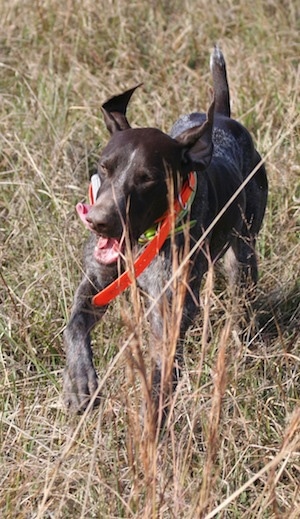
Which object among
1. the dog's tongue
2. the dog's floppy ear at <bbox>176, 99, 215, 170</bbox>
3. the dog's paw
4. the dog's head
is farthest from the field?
the dog's floppy ear at <bbox>176, 99, 215, 170</bbox>

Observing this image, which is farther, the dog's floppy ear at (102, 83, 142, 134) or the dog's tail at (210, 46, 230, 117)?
the dog's tail at (210, 46, 230, 117)

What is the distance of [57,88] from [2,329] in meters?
2.87

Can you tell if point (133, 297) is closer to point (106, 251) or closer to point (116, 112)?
point (106, 251)

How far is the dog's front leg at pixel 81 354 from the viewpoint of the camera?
4.71 meters

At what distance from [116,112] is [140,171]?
0.60 m

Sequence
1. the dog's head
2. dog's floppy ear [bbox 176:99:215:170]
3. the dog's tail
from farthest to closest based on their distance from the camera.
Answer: the dog's tail
dog's floppy ear [bbox 176:99:215:170]
the dog's head

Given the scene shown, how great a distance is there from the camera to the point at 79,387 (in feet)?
15.5

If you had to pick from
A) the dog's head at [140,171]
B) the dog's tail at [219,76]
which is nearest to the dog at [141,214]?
the dog's head at [140,171]

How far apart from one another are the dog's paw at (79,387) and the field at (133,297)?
0.08m

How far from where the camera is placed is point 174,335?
3.51 metres

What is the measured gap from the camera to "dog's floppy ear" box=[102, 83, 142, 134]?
5.39 m

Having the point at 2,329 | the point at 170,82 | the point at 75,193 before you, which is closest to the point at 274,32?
the point at 170,82

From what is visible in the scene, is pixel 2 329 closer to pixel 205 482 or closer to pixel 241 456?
pixel 241 456

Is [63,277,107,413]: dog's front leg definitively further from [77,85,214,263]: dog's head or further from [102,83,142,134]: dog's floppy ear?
[102,83,142,134]: dog's floppy ear
